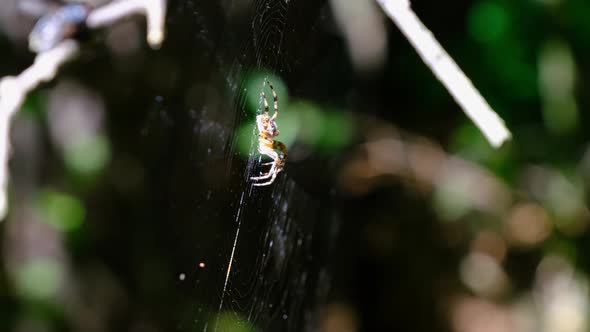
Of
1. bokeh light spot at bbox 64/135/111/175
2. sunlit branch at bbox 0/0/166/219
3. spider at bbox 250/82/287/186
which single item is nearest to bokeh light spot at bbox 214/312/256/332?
spider at bbox 250/82/287/186

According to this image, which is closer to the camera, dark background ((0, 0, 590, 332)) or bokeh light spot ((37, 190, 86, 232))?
dark background ((0, 0, 590, 332))

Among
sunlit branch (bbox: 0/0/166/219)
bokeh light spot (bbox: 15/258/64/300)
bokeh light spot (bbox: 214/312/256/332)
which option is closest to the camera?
sunlit branch (bbox: 0/0/166/219)

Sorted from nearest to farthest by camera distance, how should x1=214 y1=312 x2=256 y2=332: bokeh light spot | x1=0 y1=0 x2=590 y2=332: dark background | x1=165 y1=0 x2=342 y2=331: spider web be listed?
1. x1=165 y1=0 x2=342 y2=331: spider web
2. x1=214 y1=312 x2=256 y2=332: bokeh light spot
3. x1=0 y1=0 x2=590 y2=332: dark background

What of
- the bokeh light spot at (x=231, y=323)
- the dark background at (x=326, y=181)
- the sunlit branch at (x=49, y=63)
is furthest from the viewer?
the dark background at (x=326, y=181)

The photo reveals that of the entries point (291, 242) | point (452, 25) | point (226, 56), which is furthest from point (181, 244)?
point (452, 25)

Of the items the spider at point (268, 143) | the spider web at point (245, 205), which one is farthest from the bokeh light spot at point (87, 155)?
the spider at point (268, 143)

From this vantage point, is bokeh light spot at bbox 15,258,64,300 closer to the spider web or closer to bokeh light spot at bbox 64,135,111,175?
bokeh light spot at bbox 64,135,111,175

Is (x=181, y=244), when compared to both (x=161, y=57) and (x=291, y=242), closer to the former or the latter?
(x=291, y=242)

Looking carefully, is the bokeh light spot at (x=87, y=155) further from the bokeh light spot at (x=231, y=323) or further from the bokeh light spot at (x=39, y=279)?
the bokeh light spot at (x=231, y=323)

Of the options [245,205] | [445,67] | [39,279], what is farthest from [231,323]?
[445,67]

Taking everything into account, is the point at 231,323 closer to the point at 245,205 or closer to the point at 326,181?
the point at 245,205

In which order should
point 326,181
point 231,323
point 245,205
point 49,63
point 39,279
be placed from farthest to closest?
point 326,181
point 39,279
point 231,323
point 245,205
point 49,63
